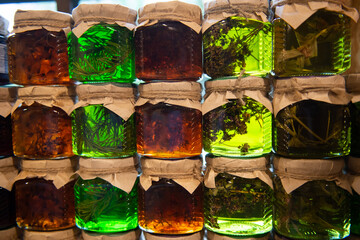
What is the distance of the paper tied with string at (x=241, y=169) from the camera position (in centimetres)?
108

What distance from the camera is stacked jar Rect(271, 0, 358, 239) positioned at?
102cm

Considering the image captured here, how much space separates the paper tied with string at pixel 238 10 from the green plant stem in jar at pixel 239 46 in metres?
0.02

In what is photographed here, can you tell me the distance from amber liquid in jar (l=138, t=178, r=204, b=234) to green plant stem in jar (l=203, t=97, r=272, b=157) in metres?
0.22

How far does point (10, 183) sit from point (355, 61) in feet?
5.08

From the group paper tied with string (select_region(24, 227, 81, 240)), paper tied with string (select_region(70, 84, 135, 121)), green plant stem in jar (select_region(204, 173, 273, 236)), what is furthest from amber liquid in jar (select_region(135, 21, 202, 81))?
paper tied with string (select_region(24, 227, 81, 240))

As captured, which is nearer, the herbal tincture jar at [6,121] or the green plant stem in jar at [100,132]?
the green plant stem in jar at [100,132]

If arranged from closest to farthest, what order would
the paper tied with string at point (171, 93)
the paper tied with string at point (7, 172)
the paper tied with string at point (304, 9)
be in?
the paper tied with string at point (304, 9), the paper tied with string at point (171, 93), the paper tied with string at point (7, 172)

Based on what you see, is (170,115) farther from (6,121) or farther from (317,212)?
(6,121)

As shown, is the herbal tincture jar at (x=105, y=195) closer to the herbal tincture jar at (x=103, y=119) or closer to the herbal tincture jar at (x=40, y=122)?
the herbal tincture jar at (x=103, y=119)

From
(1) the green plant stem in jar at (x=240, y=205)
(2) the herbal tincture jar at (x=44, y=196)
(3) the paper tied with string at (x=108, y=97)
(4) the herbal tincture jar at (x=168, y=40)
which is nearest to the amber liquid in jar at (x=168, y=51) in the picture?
(4) the herbal tincture jar at (x=168, y=40)

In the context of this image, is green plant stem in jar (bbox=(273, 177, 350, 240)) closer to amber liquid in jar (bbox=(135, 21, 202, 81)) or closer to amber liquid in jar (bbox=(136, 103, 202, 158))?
amber liquid in jar (bbox=(136, 103, 202, 158))

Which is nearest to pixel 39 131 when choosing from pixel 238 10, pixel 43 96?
pixel 43 96

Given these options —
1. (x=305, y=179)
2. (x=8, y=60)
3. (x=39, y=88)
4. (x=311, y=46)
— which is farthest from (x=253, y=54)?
(x=8, y=60)

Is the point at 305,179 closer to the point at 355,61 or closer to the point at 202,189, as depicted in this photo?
the point at 202,189
